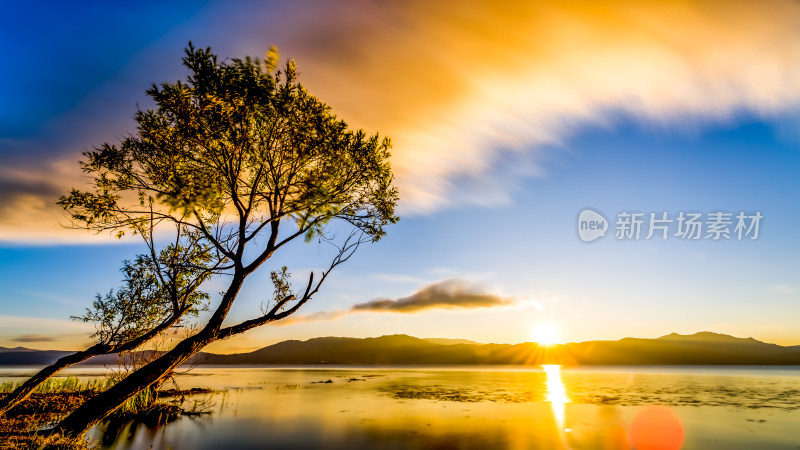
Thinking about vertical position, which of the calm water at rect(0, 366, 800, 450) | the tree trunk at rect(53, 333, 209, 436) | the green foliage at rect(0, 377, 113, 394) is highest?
the tree trunk at rect(53, 333, 209, 436)

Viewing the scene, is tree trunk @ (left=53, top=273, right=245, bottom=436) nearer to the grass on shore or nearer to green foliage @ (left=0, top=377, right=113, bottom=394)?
the grass on shore

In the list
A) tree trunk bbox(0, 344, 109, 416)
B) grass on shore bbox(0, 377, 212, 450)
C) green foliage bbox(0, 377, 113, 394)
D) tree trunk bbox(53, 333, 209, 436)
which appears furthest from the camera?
green foliage bbox(0, 377, 113, 394)

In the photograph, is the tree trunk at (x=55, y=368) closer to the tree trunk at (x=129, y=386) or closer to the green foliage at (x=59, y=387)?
the tree trunk at (x=129, y=386)

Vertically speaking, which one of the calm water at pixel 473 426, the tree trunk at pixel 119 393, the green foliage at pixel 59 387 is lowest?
the calm water at pixel 473 426

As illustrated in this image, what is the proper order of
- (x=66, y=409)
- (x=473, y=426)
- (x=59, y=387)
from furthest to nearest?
(x=59, y=387), (x=473, y=426), (x=66, y=409)

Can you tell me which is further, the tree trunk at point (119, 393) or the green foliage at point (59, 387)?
the green foliage at point (59, 387)

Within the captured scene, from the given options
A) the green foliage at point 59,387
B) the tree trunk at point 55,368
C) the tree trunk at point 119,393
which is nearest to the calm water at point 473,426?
the green foliage at point 59,387

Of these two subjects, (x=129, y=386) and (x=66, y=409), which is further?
(x=66, y=409)

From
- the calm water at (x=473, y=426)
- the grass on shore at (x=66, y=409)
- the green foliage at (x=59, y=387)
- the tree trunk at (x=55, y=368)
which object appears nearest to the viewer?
the tree trunk at (x=55, y=368)

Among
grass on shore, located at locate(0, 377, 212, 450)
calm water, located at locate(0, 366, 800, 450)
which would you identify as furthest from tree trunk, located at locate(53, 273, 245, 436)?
calm water, located at locate(0, 366, 800, 450)

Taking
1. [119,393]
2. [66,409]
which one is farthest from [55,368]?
[66,409]

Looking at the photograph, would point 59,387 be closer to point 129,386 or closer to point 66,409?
point 66,409

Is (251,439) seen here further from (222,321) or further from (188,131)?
(188,131)

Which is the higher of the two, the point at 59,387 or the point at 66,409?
the point at 66,409
